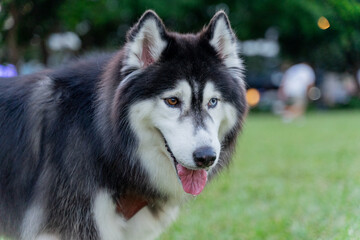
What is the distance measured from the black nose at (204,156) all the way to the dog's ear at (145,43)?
0.72 m

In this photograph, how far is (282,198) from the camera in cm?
660

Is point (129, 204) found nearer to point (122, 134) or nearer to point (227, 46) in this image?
point (122, 134)

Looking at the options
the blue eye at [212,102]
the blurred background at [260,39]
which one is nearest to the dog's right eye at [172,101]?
the blue eye at [212,102]

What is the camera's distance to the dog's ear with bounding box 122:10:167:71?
3.06m

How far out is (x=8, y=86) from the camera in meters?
3.49

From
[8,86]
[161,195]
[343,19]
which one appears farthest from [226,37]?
[343,19]

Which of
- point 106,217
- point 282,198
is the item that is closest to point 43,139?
point 106,217

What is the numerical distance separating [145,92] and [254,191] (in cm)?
440

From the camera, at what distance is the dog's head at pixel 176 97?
2.99m

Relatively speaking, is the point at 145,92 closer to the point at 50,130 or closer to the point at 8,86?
the point at 50,130

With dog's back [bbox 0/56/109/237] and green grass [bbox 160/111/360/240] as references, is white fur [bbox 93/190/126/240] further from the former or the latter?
green grass [bbox 160/111/360/240]

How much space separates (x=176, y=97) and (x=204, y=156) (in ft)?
1.50

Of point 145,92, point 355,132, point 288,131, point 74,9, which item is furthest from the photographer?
point 288,131

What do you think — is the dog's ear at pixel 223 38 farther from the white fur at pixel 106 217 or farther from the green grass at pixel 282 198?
the white fur at pixel 106 217
